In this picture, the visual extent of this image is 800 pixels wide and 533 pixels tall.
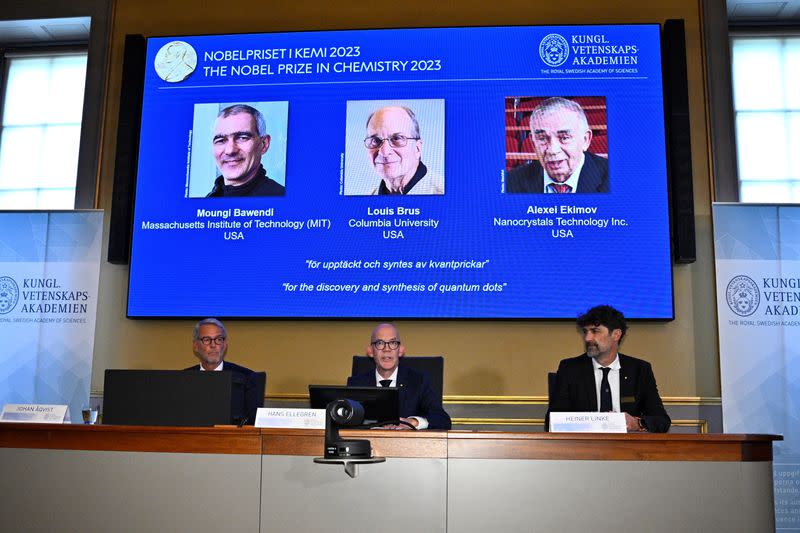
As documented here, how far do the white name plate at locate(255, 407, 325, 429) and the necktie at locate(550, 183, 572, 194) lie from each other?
264 cm

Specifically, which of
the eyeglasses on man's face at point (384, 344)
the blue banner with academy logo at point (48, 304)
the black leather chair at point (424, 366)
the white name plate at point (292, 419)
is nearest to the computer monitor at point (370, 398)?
the white name plate at point (292, 419)

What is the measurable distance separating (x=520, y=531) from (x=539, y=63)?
334 cm

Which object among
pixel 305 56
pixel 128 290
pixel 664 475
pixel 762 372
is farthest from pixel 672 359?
pixel 128 290

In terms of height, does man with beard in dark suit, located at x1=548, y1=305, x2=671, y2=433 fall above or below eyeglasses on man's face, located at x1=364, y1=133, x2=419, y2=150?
below

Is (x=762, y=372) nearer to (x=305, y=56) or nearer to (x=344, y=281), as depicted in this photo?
(x=344, y=281)

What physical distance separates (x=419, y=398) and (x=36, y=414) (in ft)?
5.71

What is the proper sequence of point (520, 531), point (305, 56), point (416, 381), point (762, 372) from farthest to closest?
point (305, 56) < point (762, 372) < point (416, 381) < point (520, 531)

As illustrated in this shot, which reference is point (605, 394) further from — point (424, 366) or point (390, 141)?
point (390, 141)

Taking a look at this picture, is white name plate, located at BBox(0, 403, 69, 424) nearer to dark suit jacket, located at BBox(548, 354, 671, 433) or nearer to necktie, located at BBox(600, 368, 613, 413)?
dark suit jacket, located at BBox(548, 354, 671, 433)

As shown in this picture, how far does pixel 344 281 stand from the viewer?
5.16 metres

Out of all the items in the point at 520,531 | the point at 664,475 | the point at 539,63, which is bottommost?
the point at 520,531

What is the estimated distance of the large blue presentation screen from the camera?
5062 millimetres

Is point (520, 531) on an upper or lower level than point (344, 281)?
lower

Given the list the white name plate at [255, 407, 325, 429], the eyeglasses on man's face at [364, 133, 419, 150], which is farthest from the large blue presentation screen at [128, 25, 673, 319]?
the white name plate at [255, 407, 325, 429]
